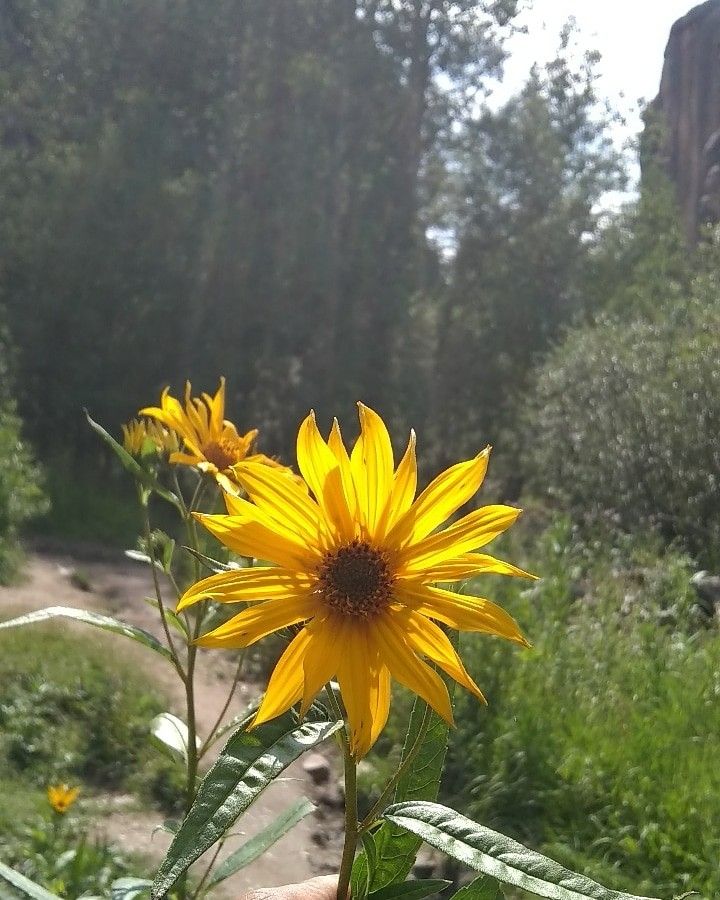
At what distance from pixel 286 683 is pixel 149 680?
3.76 meters

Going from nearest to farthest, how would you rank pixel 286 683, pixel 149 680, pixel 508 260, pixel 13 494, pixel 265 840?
pixel 286 683
pixel 265 840
pixel 149 680
pixel 13 494
pixel 508 260

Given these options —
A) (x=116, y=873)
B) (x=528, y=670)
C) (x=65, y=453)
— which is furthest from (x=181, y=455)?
(x=65, y=453)

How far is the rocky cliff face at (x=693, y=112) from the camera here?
1179 cm

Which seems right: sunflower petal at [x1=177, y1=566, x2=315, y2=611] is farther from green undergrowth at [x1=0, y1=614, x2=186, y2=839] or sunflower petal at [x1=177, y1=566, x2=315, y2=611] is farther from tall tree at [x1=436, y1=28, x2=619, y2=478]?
tall tree at [x1=436, y1=28, x2=619, y2=478]

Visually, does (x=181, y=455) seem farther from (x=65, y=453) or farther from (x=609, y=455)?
(x=65, y=453)

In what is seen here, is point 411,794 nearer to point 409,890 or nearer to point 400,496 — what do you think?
point 409,890

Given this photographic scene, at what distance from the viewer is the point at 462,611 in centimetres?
70

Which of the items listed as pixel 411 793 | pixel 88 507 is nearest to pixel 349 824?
pixel 411 793

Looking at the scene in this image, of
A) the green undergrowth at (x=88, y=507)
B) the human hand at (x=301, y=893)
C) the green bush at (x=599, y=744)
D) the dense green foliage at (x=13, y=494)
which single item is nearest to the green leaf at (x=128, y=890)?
the human hand at (x=301, y=893)

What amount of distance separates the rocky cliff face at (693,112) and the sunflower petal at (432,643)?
40.1ft

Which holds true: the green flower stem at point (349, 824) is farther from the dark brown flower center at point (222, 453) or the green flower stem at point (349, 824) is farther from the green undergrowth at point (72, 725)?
the green undergrowth at point (72, 725)

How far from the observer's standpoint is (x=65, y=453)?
370 inches

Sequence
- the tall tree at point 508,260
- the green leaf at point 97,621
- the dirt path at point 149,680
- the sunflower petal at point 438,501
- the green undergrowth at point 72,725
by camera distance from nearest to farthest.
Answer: the sunflower petal at point 438,501, the green leaf at point 97,621, the dirt path at point 149,680, the green undergrowth at point 72,725, the tall tree at point 508,260

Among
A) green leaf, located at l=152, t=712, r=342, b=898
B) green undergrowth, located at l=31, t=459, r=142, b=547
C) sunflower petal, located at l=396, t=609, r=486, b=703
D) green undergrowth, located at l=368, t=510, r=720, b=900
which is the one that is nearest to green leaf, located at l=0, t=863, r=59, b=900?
green leaf, located at l=152, t=712, r=342, b=898
